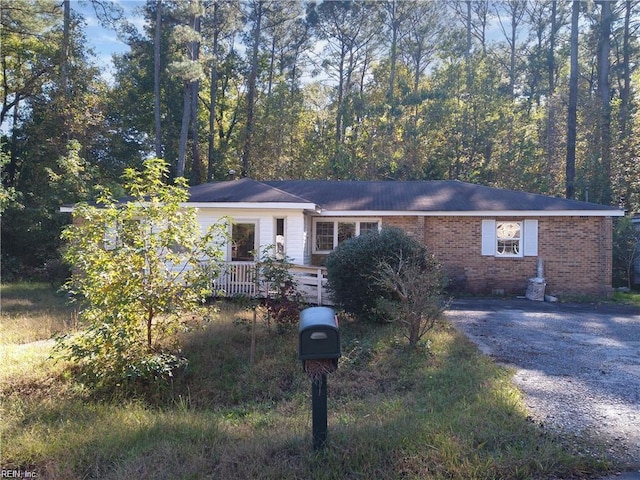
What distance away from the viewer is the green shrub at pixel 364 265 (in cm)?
822

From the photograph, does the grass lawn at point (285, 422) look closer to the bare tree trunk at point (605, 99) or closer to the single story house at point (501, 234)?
the single story house at point (501, 234)

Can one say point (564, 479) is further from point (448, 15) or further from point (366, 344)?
point (448, 15)

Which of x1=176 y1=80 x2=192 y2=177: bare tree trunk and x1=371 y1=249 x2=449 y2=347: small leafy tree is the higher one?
x1=176 y1=80 x2=192 y2=177: bare tree trunk

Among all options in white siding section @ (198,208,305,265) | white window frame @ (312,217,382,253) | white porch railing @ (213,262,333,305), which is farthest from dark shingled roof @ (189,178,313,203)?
white window frame @ (312,217,382,253)

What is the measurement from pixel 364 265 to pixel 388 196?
29.6ft

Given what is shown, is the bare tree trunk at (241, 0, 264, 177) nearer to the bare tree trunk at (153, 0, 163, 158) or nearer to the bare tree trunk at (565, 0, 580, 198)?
the bare tree trunk at (153, 0, 163, 158)

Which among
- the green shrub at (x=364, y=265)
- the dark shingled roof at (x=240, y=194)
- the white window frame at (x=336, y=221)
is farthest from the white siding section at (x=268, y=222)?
the green shrub at (x=364, y=265)

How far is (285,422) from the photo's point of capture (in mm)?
4246

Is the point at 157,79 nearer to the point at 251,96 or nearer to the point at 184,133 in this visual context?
the point at 184,133

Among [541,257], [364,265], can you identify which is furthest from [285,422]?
[541,257]

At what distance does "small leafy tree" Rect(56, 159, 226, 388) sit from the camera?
5.52 meters

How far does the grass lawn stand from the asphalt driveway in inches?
14.0

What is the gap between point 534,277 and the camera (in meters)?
14.3

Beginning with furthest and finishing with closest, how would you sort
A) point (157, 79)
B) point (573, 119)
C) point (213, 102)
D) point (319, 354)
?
point (213, 102)
point (157, 79)
point (573, 119)
point (319, 354)
